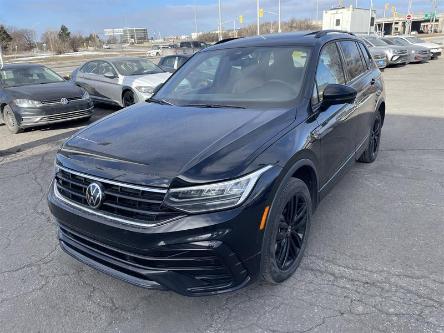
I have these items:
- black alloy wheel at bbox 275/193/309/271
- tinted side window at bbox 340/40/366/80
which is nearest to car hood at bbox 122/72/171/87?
tinted side window at bbox 340/40/366/80

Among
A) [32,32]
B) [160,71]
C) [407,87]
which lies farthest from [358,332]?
[32,32]

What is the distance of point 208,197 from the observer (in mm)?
2363

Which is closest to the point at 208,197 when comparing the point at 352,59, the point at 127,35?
the point at 352,59

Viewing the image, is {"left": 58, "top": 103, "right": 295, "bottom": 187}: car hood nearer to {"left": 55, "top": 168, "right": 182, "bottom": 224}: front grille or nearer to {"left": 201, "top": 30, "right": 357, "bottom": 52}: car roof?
{"left": 55, "top": 168, "right": 182, "bottom": 224}: front grille

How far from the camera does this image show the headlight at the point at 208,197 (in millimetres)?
2340

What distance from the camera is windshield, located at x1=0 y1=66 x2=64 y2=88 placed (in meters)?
9.31

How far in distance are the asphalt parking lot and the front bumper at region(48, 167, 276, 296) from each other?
41 cm

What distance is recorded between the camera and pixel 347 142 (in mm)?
4113

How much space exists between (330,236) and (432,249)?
34.1 inches

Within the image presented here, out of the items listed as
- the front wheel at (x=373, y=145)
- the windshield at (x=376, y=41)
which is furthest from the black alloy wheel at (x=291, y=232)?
the windshield at (x=376, y=41)

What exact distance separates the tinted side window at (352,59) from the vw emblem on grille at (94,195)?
312cm

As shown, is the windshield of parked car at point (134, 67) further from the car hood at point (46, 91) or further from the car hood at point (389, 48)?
the car hood at point (389, 48)

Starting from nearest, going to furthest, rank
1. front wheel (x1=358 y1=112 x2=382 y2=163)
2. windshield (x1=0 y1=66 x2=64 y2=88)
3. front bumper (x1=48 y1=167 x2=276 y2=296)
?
front bumper (x1=48 y1=167 x2=276 y2=296), front wheel (x1=358 y1=112 x2=382 y2=163), windshield (x1=0 y1=66 x2=64 y2=88)

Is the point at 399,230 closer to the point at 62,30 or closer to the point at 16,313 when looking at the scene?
the point at 16,313
